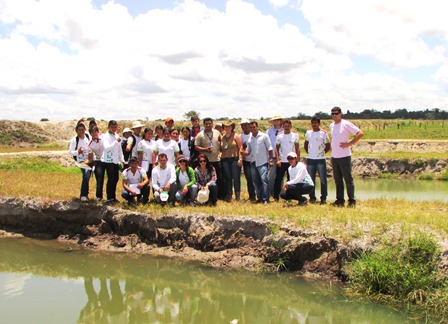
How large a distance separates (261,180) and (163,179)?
2133 millimetres

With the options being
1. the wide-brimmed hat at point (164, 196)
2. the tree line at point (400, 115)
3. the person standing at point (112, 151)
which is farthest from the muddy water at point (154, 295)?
the tree line at point (400, 115)

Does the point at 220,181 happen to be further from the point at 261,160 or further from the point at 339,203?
the point at 339,203

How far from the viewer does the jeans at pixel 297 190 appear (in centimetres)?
958

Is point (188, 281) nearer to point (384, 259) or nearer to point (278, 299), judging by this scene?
point (278, 299)

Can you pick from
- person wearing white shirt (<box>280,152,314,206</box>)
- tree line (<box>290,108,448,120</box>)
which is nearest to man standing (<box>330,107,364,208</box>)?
person wearing white shirt (<box>280,152,314,206</box>)

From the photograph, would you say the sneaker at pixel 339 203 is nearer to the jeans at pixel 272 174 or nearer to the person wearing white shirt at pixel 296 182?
the person wearing white shirt at pixel 296 182

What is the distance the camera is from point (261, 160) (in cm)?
1020

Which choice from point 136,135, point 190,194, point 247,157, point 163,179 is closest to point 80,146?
point 136,135

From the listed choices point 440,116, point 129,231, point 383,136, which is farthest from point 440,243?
point 440,116

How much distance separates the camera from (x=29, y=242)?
34.2 ft

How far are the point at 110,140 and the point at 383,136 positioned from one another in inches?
1633

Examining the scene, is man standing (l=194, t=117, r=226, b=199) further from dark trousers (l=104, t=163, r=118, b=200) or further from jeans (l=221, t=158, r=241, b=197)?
dark trousers (l=104, t=163, r=118, b=200)

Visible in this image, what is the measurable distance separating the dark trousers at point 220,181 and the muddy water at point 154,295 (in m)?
2.31

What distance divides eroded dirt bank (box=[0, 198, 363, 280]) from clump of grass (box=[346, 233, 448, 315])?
1.77 feet
